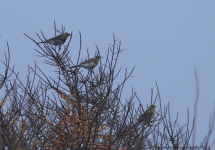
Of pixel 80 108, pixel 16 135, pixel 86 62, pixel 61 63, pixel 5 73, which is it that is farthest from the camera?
pixel 86 62

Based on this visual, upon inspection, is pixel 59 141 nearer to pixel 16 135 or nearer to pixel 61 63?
pixel 16 135

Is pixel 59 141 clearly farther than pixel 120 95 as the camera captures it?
No

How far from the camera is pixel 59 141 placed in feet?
20.2

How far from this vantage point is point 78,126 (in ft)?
20.0

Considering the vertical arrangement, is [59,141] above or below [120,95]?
below

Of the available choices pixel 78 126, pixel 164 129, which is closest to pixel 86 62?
pixel 78 126

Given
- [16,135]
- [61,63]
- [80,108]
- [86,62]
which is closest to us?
[16,135]

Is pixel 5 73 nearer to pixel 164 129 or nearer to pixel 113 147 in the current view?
pixel 113 147

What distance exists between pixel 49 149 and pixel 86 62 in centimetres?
278

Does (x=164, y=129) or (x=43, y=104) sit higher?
(x=43, y=104)

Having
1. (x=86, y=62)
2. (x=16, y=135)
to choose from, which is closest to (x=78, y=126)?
(x=16, y=135)

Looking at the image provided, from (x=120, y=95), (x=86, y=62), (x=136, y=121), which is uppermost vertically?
(x=86, y=62)

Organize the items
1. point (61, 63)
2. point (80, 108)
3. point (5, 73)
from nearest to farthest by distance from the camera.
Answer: point (80, 108) → point (61, 63) → point (5, 73)

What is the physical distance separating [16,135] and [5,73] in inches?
85.3
